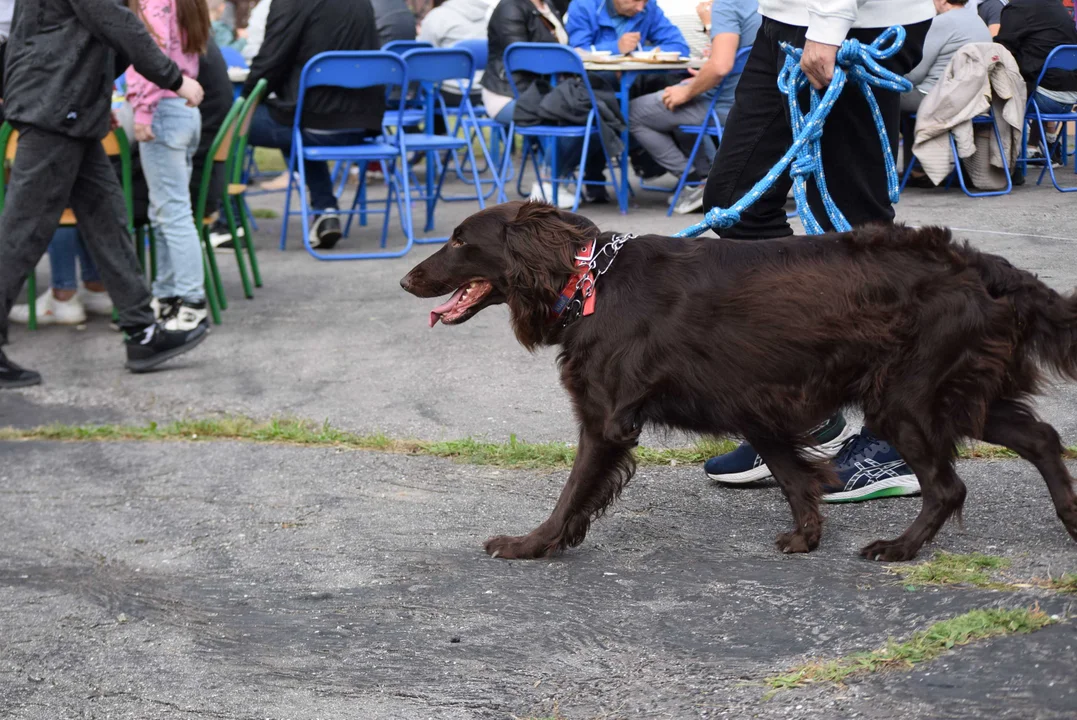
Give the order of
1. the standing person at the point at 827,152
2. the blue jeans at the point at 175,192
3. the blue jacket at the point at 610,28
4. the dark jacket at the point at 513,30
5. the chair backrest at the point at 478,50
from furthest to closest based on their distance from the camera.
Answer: the chair backrest at the point at 478,50
the blue jacket at the point at 610,28
the dark jacket at the point at 513,30
the blue jeans at the point at 175,192
the standing person at the point at 827,152

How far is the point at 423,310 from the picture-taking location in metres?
6.84

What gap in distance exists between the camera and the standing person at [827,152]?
12.2 ft

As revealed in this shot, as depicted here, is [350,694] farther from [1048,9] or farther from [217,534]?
[1048,9]

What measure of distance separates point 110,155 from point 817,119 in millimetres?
4354

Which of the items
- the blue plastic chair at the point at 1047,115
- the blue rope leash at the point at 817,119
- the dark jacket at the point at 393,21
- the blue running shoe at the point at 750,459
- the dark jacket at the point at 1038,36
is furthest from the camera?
the dark jacket at the point at 393,21

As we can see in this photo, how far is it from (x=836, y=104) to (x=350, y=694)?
7.47 ft

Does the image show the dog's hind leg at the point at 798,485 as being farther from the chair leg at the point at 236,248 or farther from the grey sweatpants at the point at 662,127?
the grey sweatpants at the point at 662,127

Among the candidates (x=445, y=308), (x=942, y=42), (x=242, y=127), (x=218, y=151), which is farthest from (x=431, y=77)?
(x=445, y=308)

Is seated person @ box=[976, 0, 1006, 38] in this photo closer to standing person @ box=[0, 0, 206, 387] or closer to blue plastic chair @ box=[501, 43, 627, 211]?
blue plastic chair @ box=[501, 43, 627, 211]

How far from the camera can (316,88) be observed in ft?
26.4

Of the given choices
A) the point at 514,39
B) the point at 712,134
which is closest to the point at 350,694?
the point at 712,134

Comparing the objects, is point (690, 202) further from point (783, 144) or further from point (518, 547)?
point (518, 547)

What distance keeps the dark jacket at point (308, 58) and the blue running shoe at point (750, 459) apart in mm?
4952

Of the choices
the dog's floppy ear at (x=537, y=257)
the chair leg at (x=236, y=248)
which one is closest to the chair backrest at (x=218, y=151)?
the chair leg at (x=236, y=248)
